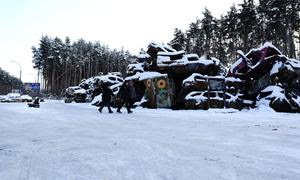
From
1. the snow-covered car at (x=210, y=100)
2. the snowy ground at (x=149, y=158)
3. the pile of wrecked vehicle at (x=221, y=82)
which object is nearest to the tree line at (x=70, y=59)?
the pile of wrecked vehicle at (x=221, y=82)

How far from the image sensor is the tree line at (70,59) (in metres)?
93.9

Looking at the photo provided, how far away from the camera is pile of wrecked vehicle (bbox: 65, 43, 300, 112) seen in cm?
1941

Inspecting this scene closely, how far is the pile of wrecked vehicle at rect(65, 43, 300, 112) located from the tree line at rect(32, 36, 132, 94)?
71628 millimetres

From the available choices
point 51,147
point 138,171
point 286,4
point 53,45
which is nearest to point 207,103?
point 51,147

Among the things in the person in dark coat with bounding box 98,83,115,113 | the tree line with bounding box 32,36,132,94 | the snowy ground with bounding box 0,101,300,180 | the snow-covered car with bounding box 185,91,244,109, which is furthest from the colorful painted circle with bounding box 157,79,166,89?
the tree line with bounding box 32,36,132,94

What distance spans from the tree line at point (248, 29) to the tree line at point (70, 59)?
32.4 meters

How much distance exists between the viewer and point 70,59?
100812 millimetres

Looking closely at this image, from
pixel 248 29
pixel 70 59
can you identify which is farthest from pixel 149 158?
pixel 70 59

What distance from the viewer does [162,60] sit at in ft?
78.6

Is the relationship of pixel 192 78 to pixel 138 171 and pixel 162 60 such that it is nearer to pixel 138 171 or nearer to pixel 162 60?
pixel 162 60

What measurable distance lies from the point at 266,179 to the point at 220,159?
3.46 feet

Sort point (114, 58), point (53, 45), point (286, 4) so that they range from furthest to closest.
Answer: point (114, 58), point (53, 45), point (286, 4)

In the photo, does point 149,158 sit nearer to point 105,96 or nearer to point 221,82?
point 105,96

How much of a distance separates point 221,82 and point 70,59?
86648 millimetres
